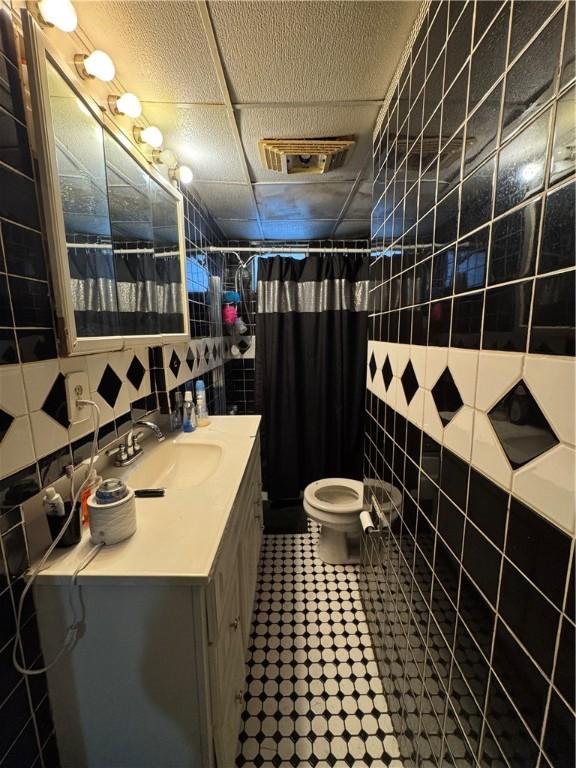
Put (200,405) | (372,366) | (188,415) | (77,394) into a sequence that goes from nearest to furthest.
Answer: (77,394)
(372,366)
(188,415)
(200,405)

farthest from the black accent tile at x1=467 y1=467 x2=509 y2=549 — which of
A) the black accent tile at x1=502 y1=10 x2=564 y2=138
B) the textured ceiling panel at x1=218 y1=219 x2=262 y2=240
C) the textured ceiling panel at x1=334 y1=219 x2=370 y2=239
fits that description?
the textured ceiling panel at x1=218 y1=219 x2=262 y2=240

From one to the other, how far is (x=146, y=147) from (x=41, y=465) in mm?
1242

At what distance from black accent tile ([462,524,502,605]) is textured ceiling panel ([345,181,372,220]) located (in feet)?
5.65

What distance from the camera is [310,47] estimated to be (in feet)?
2.92

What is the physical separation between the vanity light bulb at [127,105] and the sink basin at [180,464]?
1.16m

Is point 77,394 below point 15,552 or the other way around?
the other way around

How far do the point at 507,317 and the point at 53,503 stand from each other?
0.96 metres

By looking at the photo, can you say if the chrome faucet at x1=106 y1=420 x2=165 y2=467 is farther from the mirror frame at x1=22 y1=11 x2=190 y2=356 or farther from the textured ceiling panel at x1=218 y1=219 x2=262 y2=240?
the textured ceiling panel at x1=218 y1=219 x2=262 y2=240

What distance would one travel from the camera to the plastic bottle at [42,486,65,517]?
69 cm

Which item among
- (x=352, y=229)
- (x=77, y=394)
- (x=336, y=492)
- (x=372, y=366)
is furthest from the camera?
(x=352, y=229)

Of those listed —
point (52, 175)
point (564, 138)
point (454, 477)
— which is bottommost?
point (454, 477)

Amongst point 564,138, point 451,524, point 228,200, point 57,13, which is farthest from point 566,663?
point 228,200

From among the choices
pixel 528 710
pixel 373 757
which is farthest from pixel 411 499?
pixel 373 757

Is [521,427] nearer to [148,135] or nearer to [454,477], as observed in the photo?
[454,477]
